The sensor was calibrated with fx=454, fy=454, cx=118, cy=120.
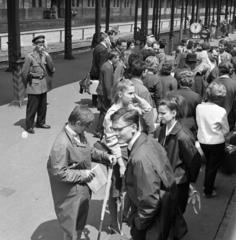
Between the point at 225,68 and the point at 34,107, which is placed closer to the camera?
the point at 225,68

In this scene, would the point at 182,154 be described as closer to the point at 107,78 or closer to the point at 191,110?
the point at 191,110

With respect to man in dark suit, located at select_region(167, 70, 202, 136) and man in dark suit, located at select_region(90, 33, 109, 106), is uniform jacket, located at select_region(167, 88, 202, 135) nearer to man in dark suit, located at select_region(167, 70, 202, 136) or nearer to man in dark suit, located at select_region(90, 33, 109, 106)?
man in dark suit, located at select_region(167, 70, 202, 136)

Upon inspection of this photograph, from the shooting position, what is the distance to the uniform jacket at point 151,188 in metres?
3.43

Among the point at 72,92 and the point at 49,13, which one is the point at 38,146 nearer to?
the point at 72,92

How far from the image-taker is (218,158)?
5.66 metres

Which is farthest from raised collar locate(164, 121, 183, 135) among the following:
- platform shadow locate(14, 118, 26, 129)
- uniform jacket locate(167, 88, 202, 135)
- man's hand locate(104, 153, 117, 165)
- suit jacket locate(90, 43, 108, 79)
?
suit jacket locate(90, 43, 108, 79)

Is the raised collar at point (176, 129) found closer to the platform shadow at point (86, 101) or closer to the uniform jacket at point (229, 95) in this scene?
the uniform jacket at point (229, 95)

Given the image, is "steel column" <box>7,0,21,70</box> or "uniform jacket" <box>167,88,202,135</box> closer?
"uniform jacket" <box>167,88,202,135</box>

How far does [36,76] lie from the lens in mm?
8180

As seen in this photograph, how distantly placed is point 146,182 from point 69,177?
2.92 ft

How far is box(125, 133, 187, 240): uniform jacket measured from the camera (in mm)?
3428

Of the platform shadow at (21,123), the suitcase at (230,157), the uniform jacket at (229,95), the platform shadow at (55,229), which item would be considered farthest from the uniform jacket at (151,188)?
the platform shadow at (21,123)

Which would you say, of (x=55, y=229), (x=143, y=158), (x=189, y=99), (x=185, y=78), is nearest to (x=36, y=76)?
(x=185, y=78)

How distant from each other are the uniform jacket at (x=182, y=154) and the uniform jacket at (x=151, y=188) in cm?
73
